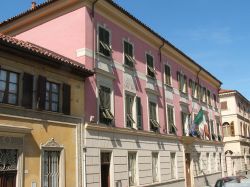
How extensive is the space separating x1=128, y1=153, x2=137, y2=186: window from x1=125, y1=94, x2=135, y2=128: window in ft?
5.75

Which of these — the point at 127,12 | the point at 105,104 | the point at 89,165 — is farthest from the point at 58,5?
the point at 89,165

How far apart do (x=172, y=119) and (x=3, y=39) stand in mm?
16530

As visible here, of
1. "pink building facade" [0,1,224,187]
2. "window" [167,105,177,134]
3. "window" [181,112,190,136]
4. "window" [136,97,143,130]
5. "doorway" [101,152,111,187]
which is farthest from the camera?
"window" [181,112,190,136]

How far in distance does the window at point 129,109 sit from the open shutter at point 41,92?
6902mm

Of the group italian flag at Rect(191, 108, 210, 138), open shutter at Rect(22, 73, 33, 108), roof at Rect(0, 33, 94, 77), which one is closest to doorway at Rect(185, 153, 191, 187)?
italian flag at Rect(191, 108, 210, 138)

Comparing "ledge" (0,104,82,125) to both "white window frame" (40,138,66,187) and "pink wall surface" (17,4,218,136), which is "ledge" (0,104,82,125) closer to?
"white window frame" (40,138,66,187)

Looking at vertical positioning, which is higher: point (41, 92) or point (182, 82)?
point (182, 82)

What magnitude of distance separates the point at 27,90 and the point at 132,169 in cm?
905

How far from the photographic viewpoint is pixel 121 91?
20188mm

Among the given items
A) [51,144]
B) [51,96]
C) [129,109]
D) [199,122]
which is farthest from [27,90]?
[199,122]

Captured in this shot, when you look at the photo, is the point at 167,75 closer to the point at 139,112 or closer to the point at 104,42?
the point at 139,112

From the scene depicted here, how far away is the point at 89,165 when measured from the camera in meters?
16.8

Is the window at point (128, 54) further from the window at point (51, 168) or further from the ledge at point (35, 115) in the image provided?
the window at point (51, 168)

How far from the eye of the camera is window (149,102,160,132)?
23.2m
